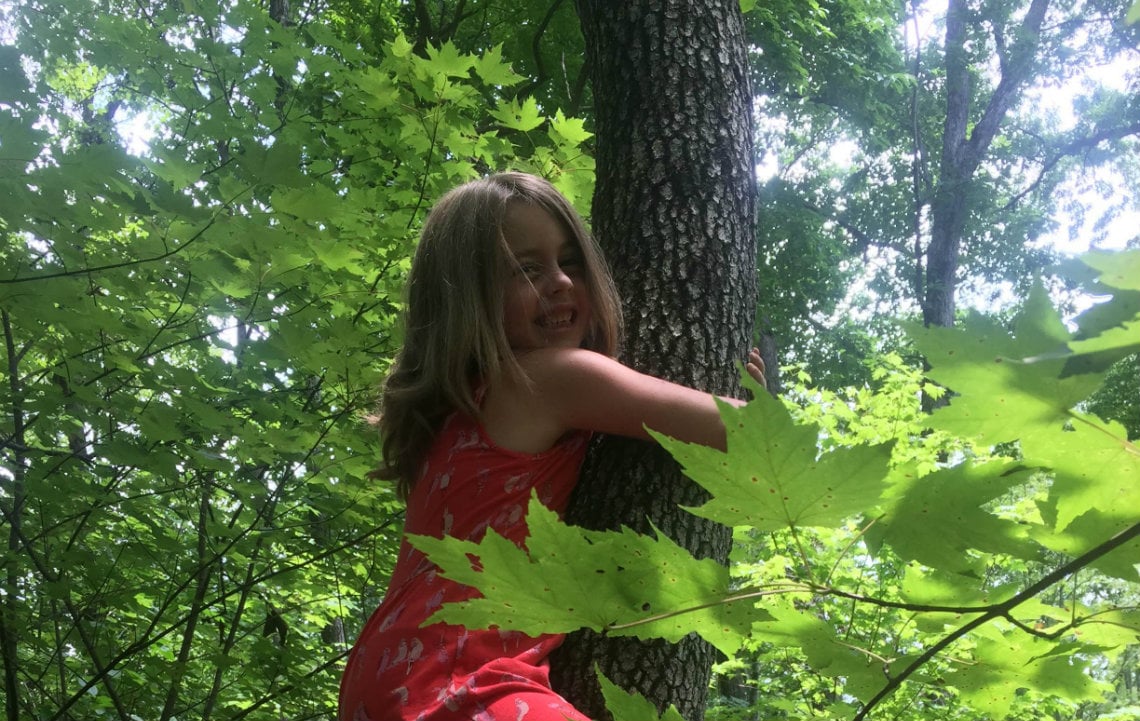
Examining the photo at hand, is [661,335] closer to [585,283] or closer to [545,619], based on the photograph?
[585,283]

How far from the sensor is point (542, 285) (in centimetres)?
143

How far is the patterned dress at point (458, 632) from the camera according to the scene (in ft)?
3.58

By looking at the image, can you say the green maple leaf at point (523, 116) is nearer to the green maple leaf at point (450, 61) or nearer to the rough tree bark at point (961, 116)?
the green maple leaf at point (450, 61)

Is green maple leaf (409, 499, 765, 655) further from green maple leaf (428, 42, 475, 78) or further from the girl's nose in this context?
green maple leaf (428, 42, 475, 78)

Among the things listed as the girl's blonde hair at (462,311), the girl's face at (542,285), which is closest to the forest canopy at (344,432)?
the girl's blonde hair at (462,311)

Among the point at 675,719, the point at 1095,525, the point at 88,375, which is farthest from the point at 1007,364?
the point at 88,375

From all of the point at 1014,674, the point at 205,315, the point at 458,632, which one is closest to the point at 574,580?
the point at 1014,674

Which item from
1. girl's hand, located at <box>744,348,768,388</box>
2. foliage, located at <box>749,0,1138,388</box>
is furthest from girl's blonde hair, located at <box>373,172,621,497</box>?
foliage, located at <box>749,0,1138,388</box>

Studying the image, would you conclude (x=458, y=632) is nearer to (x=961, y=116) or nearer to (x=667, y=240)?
(x=667, y=240)

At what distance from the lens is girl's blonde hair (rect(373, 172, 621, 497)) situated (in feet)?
4.54

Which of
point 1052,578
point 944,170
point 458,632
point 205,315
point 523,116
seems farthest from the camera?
point 944,170

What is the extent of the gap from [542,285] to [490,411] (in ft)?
0.83

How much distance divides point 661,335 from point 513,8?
446 centimetres

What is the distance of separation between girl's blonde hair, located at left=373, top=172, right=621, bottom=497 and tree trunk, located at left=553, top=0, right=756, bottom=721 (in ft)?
0.32
